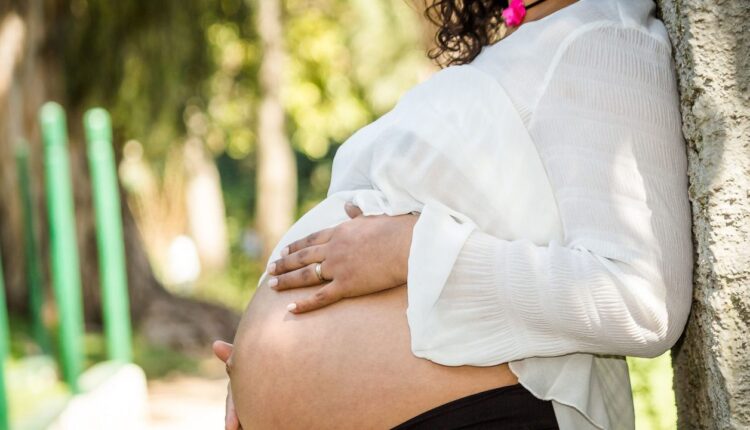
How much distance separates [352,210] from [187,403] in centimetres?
580

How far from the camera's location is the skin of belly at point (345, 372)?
1733 mm

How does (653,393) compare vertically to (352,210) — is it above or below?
below

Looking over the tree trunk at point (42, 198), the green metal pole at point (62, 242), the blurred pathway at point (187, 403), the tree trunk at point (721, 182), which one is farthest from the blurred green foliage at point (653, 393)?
the tree trunk at point (42, 198)

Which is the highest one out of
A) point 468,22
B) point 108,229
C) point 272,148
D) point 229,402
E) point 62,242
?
point 468,22

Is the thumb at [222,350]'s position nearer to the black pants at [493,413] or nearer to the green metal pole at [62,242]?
the black pants at [493,413]

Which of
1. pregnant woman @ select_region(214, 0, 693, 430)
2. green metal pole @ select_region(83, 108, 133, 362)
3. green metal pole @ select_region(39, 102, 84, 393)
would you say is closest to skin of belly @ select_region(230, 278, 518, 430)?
pregnant woman @ select_region(214, 0, 693, 430)

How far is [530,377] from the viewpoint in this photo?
1.73 m

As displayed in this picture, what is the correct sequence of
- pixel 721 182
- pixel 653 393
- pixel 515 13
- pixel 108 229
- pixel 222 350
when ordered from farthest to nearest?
1. pixel 108 229
2. pixel 653 393
3. pixel 222 350
4. pixel 515 13
5. pixel 721 182

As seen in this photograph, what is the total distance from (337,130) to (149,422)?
58.1ft

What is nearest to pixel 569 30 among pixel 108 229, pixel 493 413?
pixel 493 413

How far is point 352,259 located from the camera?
1809 mm

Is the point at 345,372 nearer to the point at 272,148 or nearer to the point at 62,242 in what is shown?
the point at 62,242

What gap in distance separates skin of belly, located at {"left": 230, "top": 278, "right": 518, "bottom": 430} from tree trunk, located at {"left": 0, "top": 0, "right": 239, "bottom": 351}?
6.19 metres

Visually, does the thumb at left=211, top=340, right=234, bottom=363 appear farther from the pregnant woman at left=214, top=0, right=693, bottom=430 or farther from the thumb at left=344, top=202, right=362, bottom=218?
the thumb at left=344, top=202, right=362, bottom=218
